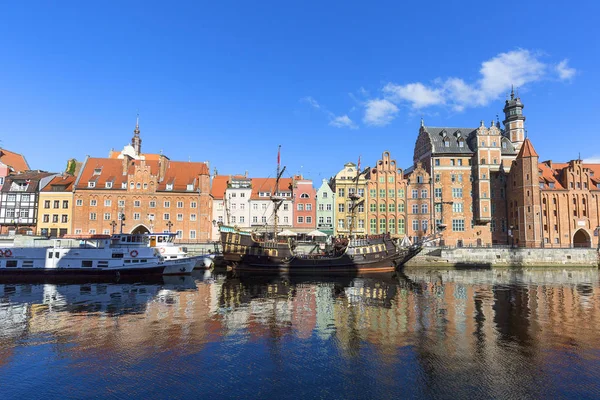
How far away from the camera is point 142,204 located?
6662 cm

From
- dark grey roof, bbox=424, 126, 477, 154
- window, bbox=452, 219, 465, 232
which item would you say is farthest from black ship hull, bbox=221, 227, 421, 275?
dark grey roof, bbox=424, 126, 477, 154

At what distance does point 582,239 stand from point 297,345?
7898 centimetres

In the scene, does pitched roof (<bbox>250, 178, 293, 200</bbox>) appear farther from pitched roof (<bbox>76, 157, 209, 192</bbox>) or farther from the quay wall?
the quay wall

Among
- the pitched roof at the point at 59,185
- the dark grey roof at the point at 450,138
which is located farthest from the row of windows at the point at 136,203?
the dark grey roof at the point at 450,138

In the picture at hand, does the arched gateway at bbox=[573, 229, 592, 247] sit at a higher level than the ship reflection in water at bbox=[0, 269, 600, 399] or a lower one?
higher

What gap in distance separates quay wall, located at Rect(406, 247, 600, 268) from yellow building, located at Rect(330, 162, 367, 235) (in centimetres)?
1372

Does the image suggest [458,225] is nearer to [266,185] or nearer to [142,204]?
[266,185]

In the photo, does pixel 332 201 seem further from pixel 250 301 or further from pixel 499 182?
pixel 250 301

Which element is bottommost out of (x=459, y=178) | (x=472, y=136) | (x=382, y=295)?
(x=382, y=295)

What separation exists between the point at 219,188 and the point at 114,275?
111 ft

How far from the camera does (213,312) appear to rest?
80.4 feet

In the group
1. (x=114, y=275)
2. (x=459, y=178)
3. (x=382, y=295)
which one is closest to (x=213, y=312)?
(x=382, y=295)

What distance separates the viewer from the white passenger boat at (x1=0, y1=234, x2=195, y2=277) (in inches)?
1687

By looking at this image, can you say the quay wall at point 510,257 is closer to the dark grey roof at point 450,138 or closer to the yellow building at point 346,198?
the yellow building at point 346,198
